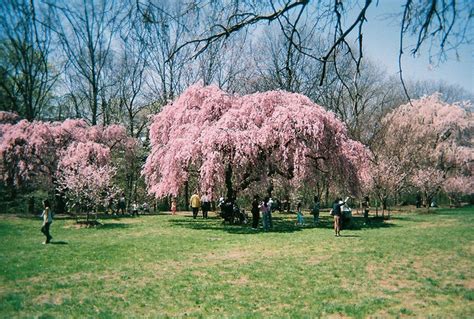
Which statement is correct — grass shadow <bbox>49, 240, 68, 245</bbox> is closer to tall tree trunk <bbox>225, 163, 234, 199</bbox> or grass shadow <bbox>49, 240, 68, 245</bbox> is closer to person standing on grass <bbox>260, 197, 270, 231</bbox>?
person standing on grass <bbox>260, 197, 270, 231</bbox>

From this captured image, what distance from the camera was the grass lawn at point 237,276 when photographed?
19.4 ft

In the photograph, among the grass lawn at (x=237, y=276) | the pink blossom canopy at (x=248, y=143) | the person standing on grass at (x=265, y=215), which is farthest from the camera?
the pink blossom canopy at (x=248, y=143)

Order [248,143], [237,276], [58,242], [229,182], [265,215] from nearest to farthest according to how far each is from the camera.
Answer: [237,276] < [58,242] < [265,215] < [248,143] < [229,182]

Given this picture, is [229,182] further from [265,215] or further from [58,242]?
[58,242]

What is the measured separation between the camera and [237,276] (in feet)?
26.4

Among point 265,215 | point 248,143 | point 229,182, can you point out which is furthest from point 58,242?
point 229,182

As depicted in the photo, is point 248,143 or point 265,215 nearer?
point 265,215

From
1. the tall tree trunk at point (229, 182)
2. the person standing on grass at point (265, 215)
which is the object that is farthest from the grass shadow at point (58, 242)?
the tall tree trunk at point (229, 182)

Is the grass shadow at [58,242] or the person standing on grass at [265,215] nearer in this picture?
the grass shadow at [58,242]

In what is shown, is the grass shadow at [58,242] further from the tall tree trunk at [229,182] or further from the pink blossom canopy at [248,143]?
→ the tall tree trunk at [229,182]

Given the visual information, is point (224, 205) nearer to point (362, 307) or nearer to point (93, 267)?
point (93, 267)

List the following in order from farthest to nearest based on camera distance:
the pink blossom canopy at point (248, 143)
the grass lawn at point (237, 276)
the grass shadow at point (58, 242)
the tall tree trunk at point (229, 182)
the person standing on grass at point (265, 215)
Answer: the tall tree trunk at point (229, 182) → the pink blossom canopy at point (248, 143) → the person standing on grass at point (265, 215) → the grass shadow at point (58, 242) → the grass lawn at point (237, 276)

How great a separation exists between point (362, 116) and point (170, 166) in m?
22.1

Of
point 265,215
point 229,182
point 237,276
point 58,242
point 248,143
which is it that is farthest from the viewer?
point 229,182
